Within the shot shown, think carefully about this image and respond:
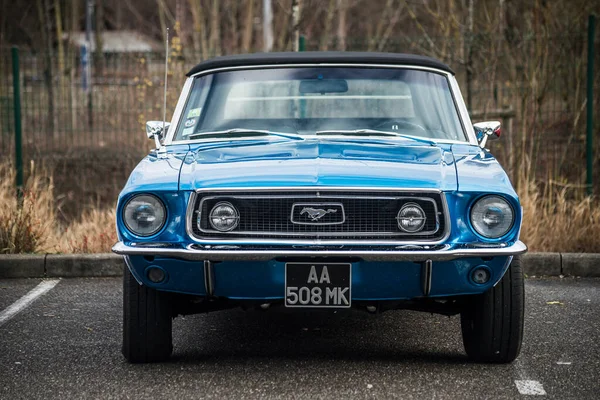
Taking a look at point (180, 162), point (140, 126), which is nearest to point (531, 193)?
point (140, 126)

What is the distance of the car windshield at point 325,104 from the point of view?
5.55 m

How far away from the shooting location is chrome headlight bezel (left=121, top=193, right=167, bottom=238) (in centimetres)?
448

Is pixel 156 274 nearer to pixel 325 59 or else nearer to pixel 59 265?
pixel 325 59

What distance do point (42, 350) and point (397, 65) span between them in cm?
261

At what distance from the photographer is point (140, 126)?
10.9 meters

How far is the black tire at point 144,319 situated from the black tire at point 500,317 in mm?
Answer: 1510

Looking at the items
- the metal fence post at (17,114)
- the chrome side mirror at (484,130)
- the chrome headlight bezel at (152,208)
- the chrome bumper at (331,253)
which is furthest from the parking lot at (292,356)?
the metal fence post at (17,114)

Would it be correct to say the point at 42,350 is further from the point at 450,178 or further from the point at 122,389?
the point at 450,178

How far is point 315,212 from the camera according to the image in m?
4.45

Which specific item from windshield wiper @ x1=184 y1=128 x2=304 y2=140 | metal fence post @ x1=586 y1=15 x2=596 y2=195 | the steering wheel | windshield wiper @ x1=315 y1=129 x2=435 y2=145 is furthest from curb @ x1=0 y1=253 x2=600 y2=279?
windshield wiper @ x1=315 y1=129 x2=435 y2=145

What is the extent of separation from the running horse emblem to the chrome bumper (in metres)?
0.15

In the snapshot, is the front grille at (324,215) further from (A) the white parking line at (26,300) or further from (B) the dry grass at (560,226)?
(B) the dry grass at (560,226)

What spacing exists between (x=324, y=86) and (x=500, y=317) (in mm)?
1785

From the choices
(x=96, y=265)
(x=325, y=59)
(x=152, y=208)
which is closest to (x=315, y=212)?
(x=152, y=208)
